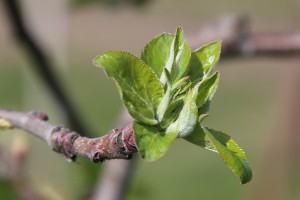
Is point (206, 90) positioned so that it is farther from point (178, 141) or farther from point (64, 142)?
point (178, 141)

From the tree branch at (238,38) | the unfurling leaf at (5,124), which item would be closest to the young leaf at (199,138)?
the unfurling leaf at (5,124)

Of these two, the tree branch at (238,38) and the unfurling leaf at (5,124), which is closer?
the unfurling leaf at (5,124)

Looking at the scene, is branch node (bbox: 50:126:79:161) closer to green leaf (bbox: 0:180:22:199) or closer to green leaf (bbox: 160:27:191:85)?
green leaf (bbox: 160:27:191:85)

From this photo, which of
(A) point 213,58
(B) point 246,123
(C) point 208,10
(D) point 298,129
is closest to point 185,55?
(A) point 213,58

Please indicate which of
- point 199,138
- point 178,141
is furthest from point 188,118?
point 178,141

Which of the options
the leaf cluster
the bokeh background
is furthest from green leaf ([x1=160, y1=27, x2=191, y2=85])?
the bokeh background

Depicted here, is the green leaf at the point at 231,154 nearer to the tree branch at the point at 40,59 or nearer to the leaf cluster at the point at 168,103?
Result: the leaf cluster at the point at 168,103
